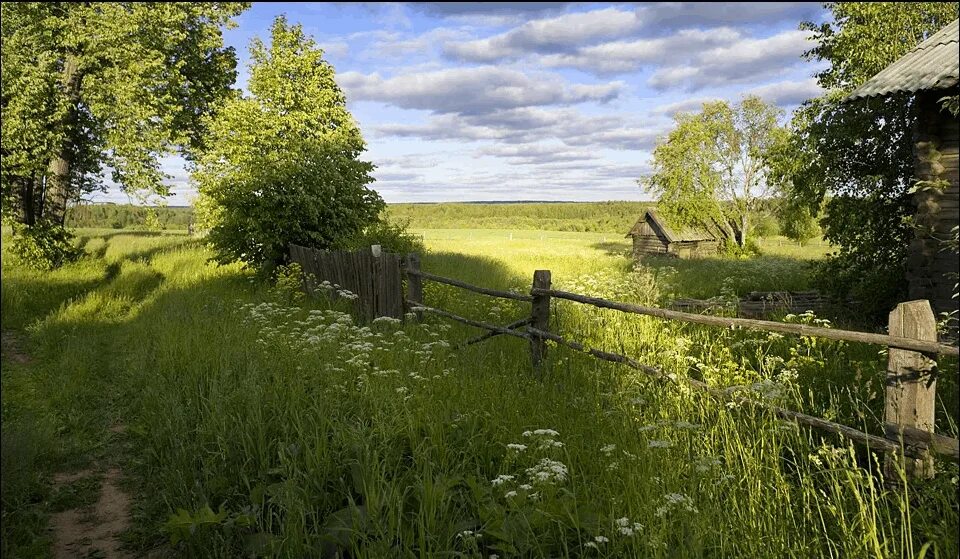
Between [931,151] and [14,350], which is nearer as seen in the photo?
[931,151]

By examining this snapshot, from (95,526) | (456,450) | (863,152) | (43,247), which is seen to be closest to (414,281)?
(456,450)

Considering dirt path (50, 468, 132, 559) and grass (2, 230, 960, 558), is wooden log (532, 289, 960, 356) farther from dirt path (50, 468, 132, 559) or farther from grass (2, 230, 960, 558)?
dirt path (50, 468, 132, 559)

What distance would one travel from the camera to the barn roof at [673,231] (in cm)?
4852

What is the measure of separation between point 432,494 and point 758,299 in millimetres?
15531

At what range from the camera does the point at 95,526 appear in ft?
13.8

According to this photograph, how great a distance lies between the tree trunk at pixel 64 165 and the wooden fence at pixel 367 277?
9.23 meters

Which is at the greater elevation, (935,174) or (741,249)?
→ (935,174)

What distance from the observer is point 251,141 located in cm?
1841

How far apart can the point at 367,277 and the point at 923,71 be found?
328 inches

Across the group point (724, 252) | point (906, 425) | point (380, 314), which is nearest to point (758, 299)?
point (380, 314)

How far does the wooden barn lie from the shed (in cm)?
3963

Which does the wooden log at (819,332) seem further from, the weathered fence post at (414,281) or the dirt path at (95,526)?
the dirt path at (95,526)

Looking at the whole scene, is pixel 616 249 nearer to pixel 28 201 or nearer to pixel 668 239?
pixel 668 239

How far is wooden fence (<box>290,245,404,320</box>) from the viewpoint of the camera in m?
9.66
